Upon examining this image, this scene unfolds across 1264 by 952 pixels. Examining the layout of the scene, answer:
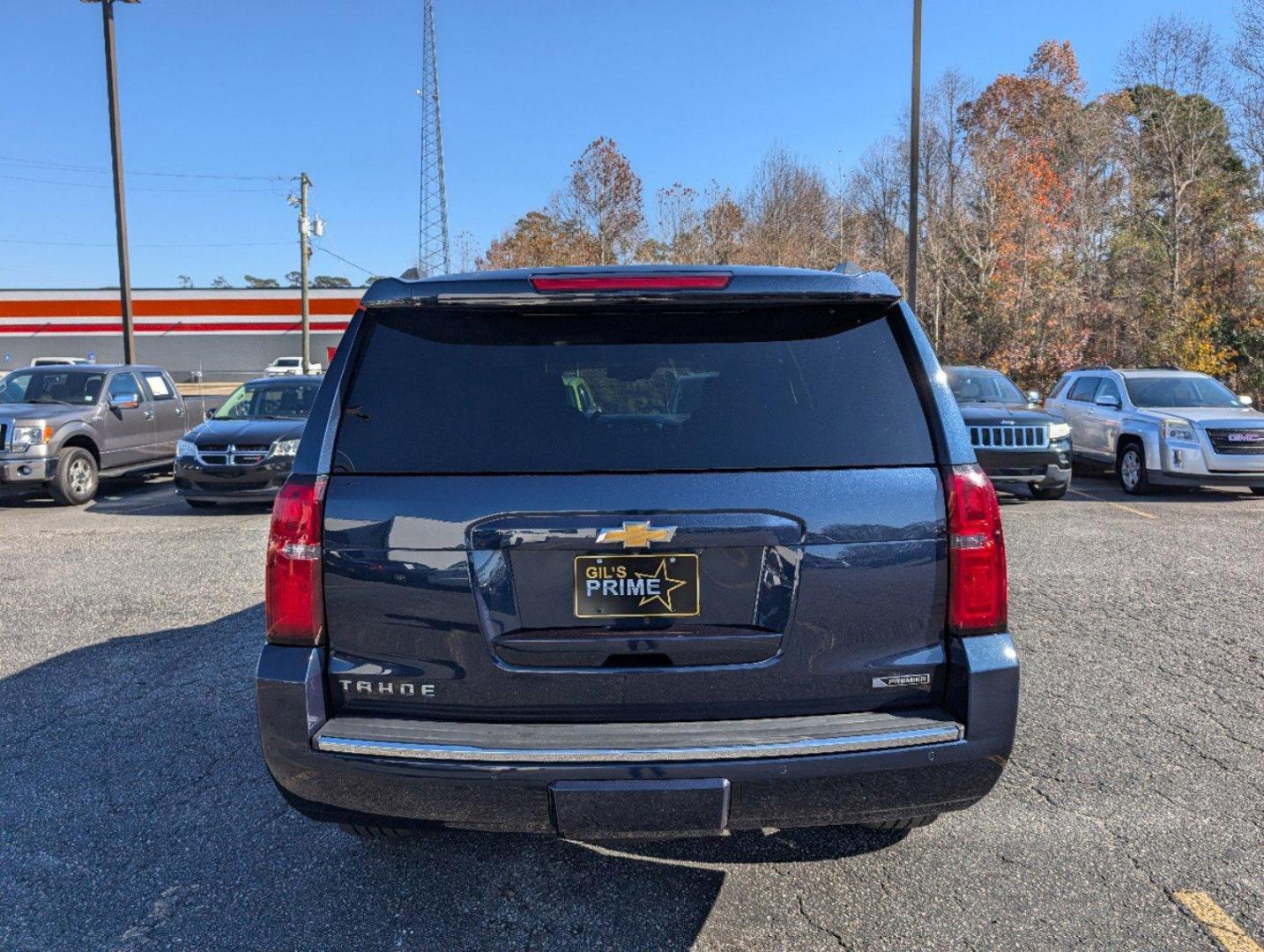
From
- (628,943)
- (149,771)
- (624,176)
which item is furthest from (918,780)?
(624,176)

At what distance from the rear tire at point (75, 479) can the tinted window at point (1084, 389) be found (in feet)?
47.5

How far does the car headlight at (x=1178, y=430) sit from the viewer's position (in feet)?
37.8

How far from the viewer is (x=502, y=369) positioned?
2531 millimetres

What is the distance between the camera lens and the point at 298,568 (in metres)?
2.42

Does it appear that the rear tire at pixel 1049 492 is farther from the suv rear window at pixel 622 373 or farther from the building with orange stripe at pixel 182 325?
the building with orange stripe at pixel 182 325

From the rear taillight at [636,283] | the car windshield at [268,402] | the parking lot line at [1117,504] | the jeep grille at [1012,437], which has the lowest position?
the parking lot line at [1117,504]

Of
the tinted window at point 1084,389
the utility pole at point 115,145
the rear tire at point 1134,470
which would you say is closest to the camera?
the rear tire at point 1134,470

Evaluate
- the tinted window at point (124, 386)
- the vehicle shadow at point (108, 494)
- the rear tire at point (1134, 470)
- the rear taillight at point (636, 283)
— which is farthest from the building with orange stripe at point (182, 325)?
the rear taillight at point (636, 283)

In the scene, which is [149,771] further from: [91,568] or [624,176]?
[624,176]

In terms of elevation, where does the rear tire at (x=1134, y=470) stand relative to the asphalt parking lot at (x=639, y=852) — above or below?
above

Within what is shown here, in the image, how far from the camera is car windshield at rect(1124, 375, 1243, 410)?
41.3 ft

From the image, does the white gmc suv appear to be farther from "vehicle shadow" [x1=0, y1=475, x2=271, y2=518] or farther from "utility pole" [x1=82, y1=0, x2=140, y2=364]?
"utility pole" [x1=82, y1=0, x2=140, y2=364]

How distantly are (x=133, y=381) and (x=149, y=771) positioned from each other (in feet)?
35.2

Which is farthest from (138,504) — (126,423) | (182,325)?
(182,325)
